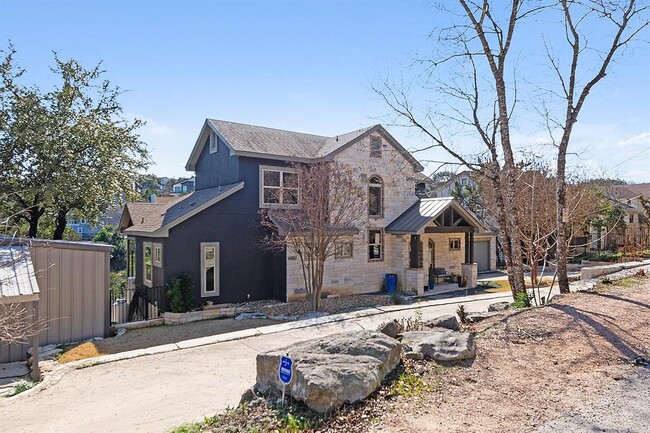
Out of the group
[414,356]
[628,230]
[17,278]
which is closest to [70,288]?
[17,278]

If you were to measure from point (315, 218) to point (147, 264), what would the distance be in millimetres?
7474

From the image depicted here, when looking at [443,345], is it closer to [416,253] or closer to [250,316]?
[250,316]

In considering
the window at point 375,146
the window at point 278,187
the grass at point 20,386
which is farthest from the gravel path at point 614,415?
the window at point 375,146

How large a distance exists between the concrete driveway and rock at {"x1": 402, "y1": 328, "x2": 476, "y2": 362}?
300 centimetres

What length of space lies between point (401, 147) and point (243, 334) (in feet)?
39.4

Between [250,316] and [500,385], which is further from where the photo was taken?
[250,316]

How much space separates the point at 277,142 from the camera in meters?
17.6

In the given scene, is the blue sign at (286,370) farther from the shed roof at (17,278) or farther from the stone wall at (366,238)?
the stone wall at (366,238)

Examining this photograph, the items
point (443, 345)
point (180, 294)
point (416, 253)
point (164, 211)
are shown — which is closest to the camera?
point (443, 345)

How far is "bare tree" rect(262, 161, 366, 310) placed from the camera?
14.4 meters

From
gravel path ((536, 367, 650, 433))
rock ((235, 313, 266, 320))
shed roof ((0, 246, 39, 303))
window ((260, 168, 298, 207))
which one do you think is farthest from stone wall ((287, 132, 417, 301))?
gravel path ((536, 367, 650, 433))

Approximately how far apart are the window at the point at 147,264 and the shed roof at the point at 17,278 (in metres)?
6.28

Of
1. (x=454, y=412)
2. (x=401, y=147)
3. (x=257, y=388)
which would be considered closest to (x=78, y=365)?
(x=257, y=388)

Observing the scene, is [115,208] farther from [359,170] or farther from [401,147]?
[401,147]
